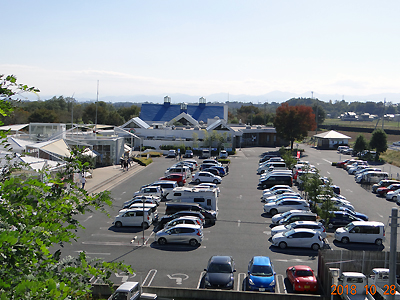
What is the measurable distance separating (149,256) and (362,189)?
23.2 metres

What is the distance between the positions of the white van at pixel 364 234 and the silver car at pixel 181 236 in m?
7.39

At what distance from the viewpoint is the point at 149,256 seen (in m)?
16.7

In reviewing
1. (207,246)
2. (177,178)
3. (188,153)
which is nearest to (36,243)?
(207,246)

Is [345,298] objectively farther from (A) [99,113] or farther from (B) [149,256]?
(A) [99,113]

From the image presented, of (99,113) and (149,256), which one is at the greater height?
(99,113)

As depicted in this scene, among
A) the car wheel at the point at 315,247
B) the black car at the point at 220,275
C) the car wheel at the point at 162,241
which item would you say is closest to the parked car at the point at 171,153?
the car wheel at the point at 162,241

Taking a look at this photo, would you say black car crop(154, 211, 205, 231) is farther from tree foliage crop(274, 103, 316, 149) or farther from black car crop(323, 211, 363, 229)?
tree foliage crop(274, 103, 316, 149)

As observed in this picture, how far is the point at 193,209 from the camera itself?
864 inches

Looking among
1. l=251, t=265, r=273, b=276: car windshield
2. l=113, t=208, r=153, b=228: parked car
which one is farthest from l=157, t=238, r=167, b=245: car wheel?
l=251, t=265, r=273, b=276: car windshield

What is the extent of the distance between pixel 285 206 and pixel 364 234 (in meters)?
5.48

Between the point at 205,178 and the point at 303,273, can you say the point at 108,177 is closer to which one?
the point at 205,178

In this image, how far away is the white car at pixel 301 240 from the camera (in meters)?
17.9

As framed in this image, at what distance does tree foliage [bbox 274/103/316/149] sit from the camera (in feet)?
182

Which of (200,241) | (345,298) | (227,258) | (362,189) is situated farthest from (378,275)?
(362,189)
